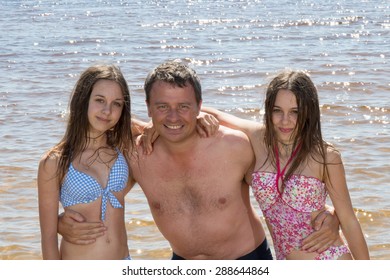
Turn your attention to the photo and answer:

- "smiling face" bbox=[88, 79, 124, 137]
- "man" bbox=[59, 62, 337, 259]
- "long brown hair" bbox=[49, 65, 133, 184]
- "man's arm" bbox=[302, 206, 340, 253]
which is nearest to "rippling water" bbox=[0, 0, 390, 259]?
"man" bbox=[59, 62, 337, 259]

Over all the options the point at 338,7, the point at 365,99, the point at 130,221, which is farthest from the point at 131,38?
the point at 130,221

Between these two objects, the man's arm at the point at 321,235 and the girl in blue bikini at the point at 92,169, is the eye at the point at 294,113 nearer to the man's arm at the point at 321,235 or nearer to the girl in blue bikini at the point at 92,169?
the man's arm at the point at 321,235

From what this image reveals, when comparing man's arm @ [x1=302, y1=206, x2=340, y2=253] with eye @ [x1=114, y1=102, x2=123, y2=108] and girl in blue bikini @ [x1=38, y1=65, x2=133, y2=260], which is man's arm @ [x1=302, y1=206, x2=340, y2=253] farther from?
eye @ [x1=114, y1=102, x2=123, y2=108]

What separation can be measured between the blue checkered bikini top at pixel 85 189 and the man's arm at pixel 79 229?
0.07 m

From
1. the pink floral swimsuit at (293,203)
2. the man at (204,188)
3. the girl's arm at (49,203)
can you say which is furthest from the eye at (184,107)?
the girl's arm at (49,203)

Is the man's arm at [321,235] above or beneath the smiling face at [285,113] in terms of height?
beneath

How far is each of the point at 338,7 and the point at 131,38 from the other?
35.6 feet

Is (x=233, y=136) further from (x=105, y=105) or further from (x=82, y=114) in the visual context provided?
(x=82, y=114)

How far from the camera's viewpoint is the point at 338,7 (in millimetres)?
27344

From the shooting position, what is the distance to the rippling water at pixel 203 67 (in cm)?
714

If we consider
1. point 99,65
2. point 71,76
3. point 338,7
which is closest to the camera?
point 99,65

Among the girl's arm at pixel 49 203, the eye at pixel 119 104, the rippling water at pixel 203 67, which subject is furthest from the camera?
the rippling water at pixel 203 67

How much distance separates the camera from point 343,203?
4.43m
